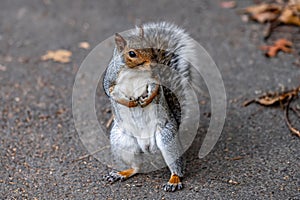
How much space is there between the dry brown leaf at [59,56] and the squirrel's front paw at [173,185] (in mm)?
1813

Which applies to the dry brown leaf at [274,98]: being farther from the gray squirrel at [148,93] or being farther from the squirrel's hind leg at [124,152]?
the squirrel's hind leg at [124,152]

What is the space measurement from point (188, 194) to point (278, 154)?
65cm

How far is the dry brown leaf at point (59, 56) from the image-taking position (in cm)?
435

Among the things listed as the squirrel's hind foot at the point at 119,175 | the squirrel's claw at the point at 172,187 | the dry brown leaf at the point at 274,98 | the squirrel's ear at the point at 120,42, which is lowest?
the squirrel's claw at the point at 172,187

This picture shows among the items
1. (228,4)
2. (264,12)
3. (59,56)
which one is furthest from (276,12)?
(59,56)

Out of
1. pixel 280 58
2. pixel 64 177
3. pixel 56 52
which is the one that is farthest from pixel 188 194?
pixel 56 52

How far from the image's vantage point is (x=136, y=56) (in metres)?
2.54

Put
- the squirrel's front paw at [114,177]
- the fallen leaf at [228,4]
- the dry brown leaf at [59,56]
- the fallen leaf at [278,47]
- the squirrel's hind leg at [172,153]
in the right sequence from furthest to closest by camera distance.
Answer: the fallen leaf at [228,4], the dry brown leaf at [59,56], the fallen leaf at [278,47], the squirrel's front paw at [114,177], the squirrel's hind leg at [172,153]

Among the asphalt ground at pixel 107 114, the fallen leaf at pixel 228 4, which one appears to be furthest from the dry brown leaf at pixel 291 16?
the fallen leaf at pixel 228 4

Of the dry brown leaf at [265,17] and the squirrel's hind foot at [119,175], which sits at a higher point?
the dry brown leaf at [265,17]

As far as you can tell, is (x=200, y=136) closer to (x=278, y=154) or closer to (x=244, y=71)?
(x=278, y=154)

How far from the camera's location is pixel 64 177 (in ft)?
9.86

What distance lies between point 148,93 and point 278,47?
1.95 meters

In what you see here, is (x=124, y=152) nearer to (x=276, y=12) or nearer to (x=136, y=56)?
A: (x=136, y=56)
